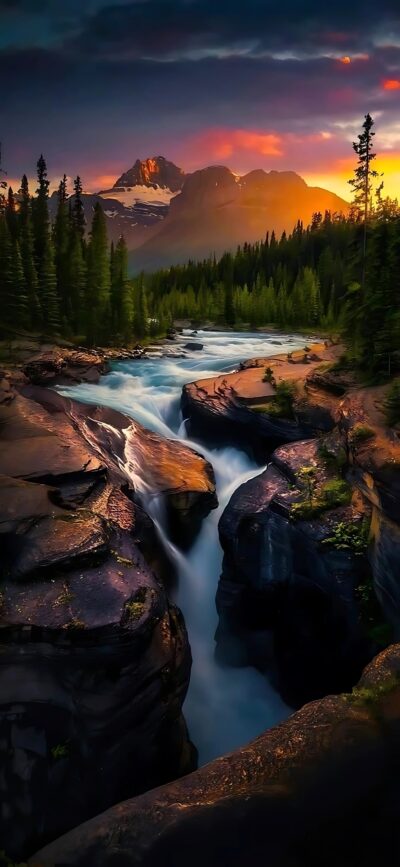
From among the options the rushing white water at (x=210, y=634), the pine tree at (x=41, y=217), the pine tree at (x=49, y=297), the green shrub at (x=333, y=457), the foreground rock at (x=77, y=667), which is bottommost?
the rushing white water at (x=210, y=634)

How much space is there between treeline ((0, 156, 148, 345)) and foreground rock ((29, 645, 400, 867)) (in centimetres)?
4034

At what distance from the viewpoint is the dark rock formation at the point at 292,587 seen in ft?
36.4

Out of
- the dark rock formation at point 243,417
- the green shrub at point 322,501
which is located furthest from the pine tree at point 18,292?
the green shrub at point 322,501

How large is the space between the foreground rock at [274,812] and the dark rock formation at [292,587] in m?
5.53

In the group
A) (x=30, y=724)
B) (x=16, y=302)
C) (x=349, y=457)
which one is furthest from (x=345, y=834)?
(x=16, y=302)

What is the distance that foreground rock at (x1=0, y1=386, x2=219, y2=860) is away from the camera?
7.18m

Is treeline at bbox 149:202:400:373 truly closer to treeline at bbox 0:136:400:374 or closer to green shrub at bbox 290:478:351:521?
treeline at bbox 0:136:400:374

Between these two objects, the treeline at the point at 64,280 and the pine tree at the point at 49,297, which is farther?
the pine tree at the point at 49,297

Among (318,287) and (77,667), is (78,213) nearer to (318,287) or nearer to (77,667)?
(318,287)

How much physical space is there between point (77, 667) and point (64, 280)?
46.1 meters

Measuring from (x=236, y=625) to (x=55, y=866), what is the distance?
28.9 ft

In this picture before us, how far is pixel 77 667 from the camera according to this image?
25.4 feet

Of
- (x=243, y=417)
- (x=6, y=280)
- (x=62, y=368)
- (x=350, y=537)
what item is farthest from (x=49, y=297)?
(x=350, y=537)

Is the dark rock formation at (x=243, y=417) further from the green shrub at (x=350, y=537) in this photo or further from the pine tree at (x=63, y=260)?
the pine tree at (x=63, y=260)
